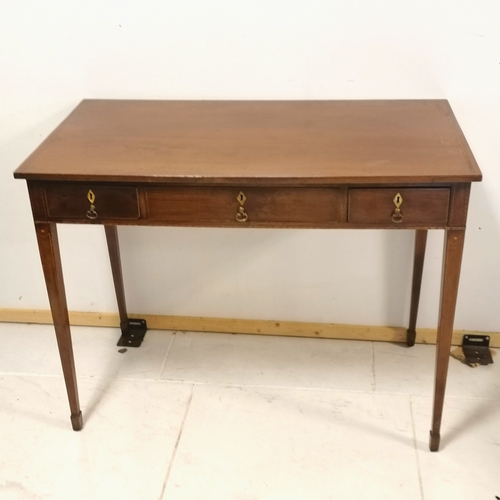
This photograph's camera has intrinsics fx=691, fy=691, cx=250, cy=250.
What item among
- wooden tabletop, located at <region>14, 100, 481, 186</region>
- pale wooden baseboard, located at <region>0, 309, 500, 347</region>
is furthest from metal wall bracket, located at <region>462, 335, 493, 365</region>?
wooden tabletop, located at <region>14, 100, 481, 186</region>

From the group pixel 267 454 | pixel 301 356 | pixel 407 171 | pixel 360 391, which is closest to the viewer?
pixel 407 171

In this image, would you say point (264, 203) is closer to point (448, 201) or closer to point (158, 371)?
point (448, 201)

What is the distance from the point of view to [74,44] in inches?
75.0

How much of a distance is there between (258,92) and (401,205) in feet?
2.01

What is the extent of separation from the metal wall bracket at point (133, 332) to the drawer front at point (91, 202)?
76cm

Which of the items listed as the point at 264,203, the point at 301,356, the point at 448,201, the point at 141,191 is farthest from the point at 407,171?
the point at 301,356

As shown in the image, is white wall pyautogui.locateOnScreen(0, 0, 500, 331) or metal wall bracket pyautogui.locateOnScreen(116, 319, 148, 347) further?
metal wall bracket pyautogui.locateOnScreen(116, 319, 148, 347)

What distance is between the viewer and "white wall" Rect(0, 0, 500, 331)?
5.92 feet

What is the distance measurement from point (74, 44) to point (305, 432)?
124 cm

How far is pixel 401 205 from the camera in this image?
4.89 feet

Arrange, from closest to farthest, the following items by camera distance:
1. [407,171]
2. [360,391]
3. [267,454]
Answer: [407,171] → [267,454] → [360,391]

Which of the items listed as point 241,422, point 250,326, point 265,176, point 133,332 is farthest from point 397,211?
point 133,332

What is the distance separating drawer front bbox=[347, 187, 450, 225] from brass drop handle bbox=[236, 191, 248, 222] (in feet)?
0.75

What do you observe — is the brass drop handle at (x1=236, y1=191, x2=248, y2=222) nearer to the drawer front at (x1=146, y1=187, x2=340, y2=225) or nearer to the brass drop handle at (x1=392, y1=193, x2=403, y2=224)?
the drawer front at (x1=146, y1=187, x2=340, y2=225)
